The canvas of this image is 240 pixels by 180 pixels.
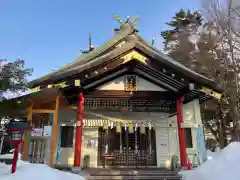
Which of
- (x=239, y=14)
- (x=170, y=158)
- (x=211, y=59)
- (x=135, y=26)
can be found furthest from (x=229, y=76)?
(x=170, y=158)

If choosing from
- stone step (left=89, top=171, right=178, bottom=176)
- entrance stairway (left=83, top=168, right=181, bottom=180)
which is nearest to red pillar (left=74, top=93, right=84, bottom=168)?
entrance stairway (left=83, top=168, right=181, bottom=180)

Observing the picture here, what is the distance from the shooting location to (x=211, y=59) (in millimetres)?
20469

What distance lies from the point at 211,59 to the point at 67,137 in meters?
15.1

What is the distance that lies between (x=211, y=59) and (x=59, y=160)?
16127 millimetres

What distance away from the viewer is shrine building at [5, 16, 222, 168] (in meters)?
10.6

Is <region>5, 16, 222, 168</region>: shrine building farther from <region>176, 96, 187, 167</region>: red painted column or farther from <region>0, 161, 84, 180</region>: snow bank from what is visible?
<region>0, 161, 84, 180</region>: snow bank

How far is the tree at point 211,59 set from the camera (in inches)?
752

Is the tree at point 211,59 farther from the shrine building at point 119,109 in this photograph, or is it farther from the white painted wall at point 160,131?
the shrine building at point 119,109

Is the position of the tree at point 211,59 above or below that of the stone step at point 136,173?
above

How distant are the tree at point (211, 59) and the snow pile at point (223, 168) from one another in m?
10.9

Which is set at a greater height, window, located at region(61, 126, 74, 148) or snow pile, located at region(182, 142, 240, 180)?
window, located at region(61, 126, 74, 148)

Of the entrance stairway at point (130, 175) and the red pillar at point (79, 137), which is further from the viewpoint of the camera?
the red pillar at point (79, 137)

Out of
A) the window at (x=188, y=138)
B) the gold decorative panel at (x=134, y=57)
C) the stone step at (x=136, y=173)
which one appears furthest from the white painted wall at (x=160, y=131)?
the gold decorative panel at (x=134, y=57)

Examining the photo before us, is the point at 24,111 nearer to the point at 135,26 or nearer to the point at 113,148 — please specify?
the point at 113,148
